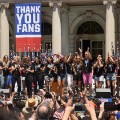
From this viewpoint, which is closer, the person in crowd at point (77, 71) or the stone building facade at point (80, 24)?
the person in crowd at point (77, 71)

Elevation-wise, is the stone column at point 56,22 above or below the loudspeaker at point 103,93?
above

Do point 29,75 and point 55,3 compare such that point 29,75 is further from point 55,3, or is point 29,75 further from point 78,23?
point 78,23

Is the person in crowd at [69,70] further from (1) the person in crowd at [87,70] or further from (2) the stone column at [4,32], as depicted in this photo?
(2) the stone column at [4,32]

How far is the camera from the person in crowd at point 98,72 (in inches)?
623

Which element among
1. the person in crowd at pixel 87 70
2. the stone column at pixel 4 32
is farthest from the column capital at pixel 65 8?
the person in crowd at pixel 87 70

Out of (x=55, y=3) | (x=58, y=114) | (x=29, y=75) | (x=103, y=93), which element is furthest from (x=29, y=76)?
(x=55, y=3)

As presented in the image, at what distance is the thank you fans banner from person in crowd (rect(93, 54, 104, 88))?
7253mm

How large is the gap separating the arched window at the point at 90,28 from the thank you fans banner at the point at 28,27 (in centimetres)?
716

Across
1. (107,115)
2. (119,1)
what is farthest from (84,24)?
(107,115)

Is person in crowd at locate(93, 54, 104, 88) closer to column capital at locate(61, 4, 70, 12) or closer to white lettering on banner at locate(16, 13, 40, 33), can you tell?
white lettering on banner at locate(16, 13, 40, 33)

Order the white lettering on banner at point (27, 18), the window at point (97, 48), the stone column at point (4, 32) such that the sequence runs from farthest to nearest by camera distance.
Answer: the window at point (97, 48), the stone column at point (4, 32), the white lettering on banner at point (27, 18)

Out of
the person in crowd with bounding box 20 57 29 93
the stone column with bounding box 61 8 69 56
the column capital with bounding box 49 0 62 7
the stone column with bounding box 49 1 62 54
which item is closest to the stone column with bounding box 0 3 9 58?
the column capital with bounding box 49 0 62 7

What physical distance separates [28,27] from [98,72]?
25.9 ft

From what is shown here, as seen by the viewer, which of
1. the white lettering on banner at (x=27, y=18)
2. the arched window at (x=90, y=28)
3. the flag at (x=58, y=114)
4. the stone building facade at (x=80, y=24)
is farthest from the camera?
the arched window at (x=90, y=28)
